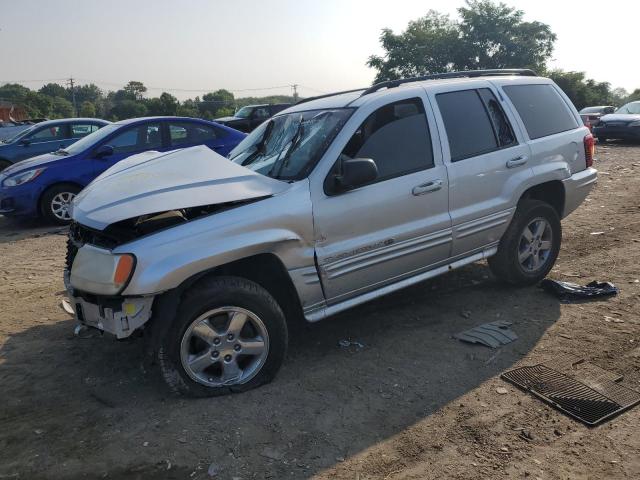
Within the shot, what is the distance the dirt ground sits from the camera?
2.87 m

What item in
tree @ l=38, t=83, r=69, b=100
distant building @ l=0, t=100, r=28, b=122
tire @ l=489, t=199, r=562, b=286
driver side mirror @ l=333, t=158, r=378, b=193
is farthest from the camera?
tree @ l=38, t=83, r=69, b=100

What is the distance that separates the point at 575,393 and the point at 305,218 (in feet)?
6.70

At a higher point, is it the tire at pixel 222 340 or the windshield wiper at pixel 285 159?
the windshield wiper at pixel 285 159

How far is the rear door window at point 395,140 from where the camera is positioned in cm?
397

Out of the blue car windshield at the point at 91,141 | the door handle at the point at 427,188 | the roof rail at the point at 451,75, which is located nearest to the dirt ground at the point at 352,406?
the door handle at the point at 427,188

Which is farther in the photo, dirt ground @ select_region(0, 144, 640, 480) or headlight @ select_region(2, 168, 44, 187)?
headlight @ select_region(2, 168, 44, 187)

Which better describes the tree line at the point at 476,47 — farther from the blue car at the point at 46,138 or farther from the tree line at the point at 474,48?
the blue car at the point at 46,138

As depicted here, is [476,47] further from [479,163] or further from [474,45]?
[479,163]

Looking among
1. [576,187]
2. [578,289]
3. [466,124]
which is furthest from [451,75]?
[578,289]

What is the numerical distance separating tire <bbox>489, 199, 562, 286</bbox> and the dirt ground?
8.3 inches

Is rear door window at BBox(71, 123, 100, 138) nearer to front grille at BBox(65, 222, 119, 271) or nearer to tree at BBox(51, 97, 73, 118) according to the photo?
front grille at BBox(65, 222, 119, 271)

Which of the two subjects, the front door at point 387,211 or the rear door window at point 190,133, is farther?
the rear door window at point 190,133

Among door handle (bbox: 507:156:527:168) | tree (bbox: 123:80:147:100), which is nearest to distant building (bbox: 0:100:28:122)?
tree (bbox: 123:80:147:100)

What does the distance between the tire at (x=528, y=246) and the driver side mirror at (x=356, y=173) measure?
190cm
